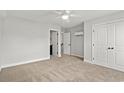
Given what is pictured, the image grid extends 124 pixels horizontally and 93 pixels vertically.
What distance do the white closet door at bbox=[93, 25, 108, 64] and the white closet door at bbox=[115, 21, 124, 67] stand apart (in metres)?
0.46

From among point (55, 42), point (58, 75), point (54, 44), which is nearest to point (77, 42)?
point (55, 42)

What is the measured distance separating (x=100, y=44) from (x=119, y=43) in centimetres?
83

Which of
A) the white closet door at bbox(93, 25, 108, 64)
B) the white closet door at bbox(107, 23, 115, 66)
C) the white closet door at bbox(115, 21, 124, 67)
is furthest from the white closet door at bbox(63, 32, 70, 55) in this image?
the white closet door at bbox(115, 21, 124, 67)

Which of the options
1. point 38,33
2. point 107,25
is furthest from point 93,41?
point 38,33

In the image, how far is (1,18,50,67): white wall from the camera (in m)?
3.74

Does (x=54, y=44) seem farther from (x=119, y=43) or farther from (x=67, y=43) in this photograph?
(x=119, y=43)

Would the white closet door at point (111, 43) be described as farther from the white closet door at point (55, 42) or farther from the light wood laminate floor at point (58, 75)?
the white closet door at point (55, 42)

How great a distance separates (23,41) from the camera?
4262 millimetres

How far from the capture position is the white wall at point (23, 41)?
3.74 metres

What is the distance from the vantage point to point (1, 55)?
3545 millimetres

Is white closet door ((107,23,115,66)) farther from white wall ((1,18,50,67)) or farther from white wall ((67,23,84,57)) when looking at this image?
white wall ((1,18,50,67))
